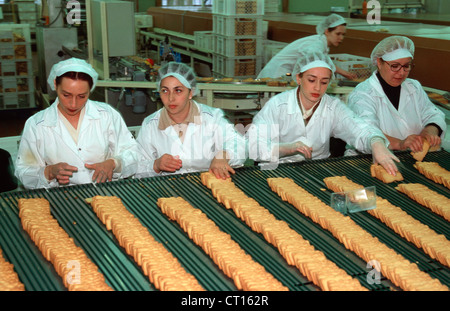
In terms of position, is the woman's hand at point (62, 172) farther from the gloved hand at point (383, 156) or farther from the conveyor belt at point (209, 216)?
the gloved hand at point (383, 156)

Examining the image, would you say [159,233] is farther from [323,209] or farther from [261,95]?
[261,95]

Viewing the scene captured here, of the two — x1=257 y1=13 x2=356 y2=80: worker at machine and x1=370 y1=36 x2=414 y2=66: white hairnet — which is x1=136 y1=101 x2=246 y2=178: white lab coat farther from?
x1=257 y1=13 x2=356 y2=80: worker at machine

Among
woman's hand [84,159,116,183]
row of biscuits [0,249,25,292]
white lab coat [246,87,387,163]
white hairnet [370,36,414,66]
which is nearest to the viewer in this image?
row of biscuits [0,249,25,292]

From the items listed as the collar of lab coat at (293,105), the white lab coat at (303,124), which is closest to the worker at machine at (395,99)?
the white lab coat at (303,124)

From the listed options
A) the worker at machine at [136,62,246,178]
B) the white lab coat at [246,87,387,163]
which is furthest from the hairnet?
the white lab coat at [246,87,387,163]

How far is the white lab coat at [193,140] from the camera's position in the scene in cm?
299

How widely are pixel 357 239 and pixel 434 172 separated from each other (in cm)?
96

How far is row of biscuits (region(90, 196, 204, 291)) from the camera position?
1.61 meters

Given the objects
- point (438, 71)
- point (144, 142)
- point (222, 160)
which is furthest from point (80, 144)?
point (438, 71)

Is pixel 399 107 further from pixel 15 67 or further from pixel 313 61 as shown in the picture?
pixel 15 67

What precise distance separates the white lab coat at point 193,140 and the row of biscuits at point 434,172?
1.03 metres

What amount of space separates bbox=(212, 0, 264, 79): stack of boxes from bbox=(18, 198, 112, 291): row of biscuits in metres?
4.34

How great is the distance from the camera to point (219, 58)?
6414 millimetres

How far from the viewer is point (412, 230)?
6.47 ft
